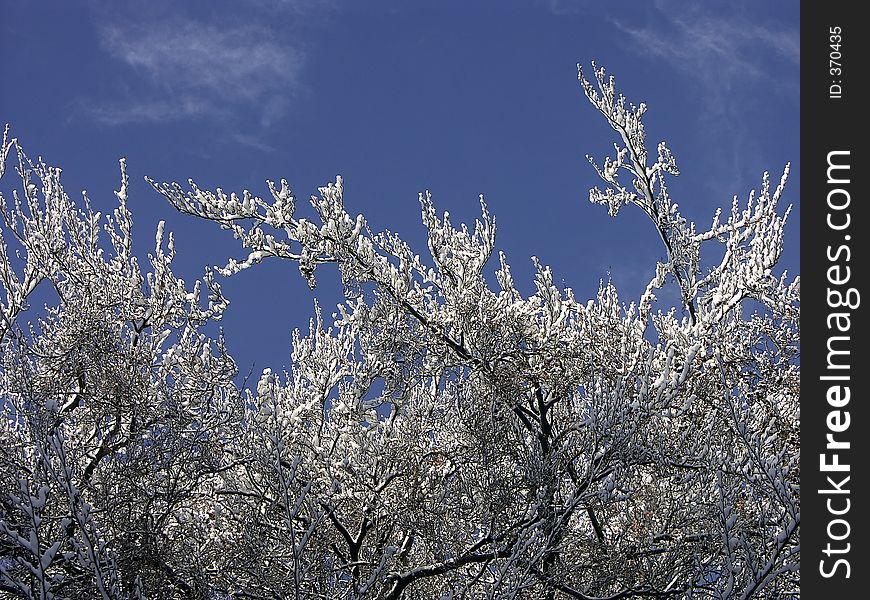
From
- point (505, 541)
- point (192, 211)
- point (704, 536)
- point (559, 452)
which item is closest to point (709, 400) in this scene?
point (704, 536)

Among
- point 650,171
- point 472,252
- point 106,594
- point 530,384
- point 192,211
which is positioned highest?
point 650,171

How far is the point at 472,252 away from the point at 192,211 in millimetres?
2019

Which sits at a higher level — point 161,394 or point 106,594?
point 161,394

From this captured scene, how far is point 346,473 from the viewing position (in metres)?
6.87

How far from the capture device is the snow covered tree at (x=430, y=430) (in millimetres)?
5191

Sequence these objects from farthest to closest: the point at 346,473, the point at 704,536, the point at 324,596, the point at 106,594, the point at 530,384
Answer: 1. the point at 346,473
2. the point at 530,384
3. the point at 704,536
4. the point at 324,596
5. the point at 106,594

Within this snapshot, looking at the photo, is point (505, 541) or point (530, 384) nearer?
point (505, 541)

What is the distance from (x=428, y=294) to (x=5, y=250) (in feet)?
11.9

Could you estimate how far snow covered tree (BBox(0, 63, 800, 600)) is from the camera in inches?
204

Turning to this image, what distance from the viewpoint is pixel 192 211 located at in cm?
597

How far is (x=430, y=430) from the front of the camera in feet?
23.1

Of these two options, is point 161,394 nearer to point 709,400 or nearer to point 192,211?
point 192,211

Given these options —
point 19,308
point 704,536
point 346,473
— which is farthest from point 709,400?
point 19,308

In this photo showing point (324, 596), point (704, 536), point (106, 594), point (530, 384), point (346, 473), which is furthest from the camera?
point (346, 473)
